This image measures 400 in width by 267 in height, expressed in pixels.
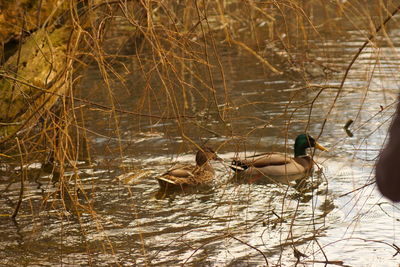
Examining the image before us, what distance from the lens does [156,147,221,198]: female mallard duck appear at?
25.9ft

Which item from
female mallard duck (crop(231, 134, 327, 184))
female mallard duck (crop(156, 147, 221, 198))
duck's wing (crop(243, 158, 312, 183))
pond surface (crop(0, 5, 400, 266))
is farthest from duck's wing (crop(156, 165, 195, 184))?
duck's wing (crop(243, 158, 312, 183))

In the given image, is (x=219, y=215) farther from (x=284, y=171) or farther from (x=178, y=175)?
(x=284, y=171)

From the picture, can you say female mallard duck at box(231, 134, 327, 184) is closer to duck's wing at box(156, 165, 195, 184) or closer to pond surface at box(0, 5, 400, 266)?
pond surface at box(0, 5, 400, 266)

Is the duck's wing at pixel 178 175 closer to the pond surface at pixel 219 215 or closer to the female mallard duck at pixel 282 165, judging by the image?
the pond surface at pixel 219 215

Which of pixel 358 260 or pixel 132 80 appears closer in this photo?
pixel 358 260

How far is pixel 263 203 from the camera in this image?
741 cm

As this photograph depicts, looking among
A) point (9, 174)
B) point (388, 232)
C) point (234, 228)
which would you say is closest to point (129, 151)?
point (9, 174)

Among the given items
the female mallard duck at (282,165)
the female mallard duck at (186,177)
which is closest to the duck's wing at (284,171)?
the female mallard duck at (282,165)

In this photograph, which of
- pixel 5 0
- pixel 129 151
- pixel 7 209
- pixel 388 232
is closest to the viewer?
pixel 388 232

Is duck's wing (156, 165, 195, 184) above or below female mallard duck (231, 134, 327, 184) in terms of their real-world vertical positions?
above

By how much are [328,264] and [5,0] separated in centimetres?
451

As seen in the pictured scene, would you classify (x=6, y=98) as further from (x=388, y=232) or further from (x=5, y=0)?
(x=388, y=232)

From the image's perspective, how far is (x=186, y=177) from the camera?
26.6ft

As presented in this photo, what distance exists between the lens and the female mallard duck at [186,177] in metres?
7.89
